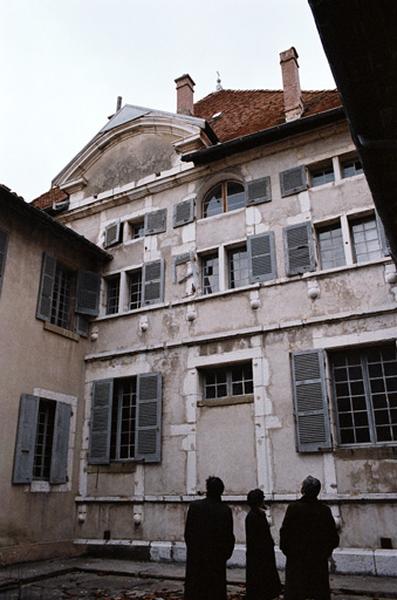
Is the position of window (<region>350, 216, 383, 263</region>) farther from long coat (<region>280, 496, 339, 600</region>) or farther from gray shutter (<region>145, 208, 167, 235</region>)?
long coat (<region>280, 496, 339, 600</region>)

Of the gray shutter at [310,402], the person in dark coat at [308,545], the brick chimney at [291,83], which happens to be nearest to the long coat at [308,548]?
the person in dark coat at [308,545]

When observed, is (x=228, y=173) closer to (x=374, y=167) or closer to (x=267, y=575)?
(x=374, y=167)

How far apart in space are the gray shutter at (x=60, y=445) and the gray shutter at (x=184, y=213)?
4893 mm

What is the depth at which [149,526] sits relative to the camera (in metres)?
10.4

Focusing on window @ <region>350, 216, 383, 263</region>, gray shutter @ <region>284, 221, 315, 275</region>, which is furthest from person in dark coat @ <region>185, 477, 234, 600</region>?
window @ <region>350, 216, 383, 263</region>

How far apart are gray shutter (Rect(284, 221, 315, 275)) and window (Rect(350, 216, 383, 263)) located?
0.85m

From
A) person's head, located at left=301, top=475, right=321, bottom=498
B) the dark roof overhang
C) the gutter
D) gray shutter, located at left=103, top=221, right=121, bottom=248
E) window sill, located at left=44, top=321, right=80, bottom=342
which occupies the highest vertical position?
the gutter

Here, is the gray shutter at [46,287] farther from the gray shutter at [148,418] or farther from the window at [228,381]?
the window at [228,381]

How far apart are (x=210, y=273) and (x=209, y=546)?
24.5 feet

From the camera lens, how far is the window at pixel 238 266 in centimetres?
1158

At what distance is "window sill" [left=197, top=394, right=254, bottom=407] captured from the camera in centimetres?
1028

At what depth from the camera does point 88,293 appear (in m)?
12.8

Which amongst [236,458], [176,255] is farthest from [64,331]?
[236,458]

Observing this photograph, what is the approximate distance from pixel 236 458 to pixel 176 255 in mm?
4775
